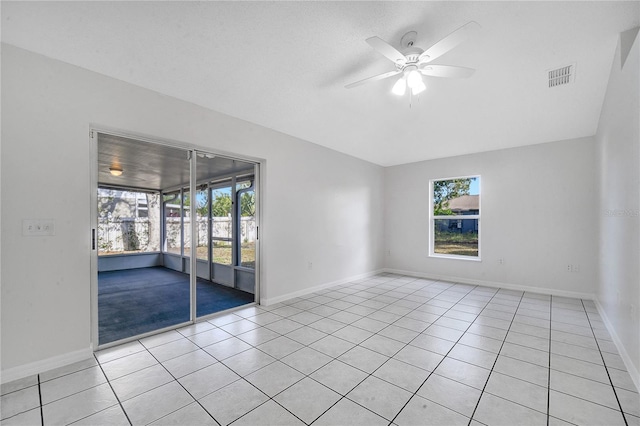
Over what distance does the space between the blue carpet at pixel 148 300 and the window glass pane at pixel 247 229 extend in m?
0.58

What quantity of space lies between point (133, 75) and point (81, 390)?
8.97ft

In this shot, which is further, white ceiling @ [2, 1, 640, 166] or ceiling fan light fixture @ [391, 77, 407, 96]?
ceiling fan light fixture @ [391, 77, 407, 96]

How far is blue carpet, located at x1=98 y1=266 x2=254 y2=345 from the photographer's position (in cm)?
313

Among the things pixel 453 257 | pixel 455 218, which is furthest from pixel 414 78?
pixel 453 257

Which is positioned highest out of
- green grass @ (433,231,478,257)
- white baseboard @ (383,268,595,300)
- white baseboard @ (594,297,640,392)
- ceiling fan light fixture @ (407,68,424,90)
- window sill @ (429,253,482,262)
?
ceiling fan light fixture @ (407,68,424,90)

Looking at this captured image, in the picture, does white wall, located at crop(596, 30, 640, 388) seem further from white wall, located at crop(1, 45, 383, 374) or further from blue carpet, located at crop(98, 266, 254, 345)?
blue carpet, located at crop(98, 266, 254, 345)

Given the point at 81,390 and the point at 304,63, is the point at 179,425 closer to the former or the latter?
the point at 81,390

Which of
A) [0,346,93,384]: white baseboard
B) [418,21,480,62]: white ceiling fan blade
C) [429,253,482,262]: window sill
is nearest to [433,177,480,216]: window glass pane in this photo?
[429,253,482,262]: window sill

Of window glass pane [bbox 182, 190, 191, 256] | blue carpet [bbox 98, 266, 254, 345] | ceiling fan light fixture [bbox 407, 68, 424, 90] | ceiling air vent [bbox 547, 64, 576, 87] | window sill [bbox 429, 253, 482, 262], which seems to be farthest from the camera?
window sill [bbox 429, 253, 482, 262]

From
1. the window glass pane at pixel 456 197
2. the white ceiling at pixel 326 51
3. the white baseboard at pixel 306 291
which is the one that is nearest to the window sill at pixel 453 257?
the window glass pane at pixel 456 197

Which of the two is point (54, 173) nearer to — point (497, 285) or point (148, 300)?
point (148, 300)

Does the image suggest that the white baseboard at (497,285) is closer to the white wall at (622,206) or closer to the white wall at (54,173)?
the white wall at (622,206)

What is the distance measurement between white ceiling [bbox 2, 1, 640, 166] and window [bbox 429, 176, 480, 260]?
1751 millimetres

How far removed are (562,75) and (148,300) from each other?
5.90m
